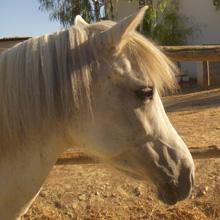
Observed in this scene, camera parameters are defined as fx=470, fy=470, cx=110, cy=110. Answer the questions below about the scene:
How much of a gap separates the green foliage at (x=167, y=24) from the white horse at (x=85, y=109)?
49.0 feet

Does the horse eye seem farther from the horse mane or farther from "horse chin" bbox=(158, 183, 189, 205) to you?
"horse chin" bbox=(158, 183, 189, 205)

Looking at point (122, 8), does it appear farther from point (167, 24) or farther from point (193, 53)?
point (193, 53)

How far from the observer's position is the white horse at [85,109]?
174 cm

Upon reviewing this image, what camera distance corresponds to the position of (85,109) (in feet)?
5.80

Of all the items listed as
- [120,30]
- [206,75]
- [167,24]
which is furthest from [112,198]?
[167,24]

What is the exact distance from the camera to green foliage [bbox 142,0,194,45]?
1672cm

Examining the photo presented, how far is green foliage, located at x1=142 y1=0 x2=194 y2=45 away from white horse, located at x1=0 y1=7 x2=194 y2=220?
14.9 m

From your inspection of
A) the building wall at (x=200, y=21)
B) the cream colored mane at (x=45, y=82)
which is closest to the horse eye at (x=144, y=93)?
the cream colored mane at (x=45, y=82)

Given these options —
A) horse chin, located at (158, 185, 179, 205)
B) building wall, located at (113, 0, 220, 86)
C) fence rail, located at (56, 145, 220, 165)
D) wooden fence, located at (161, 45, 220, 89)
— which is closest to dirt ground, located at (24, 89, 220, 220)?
fence rail, located at (56, 145, 220, 165)

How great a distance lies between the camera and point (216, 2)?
15836 millimetres

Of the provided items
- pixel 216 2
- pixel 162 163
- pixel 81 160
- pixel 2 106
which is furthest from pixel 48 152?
pixel 216 2

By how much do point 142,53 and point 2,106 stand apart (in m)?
0.57

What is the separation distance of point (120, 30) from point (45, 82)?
0.34 metres

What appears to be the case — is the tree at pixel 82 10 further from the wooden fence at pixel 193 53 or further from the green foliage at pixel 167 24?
the wooden fence at pixel 193 53
